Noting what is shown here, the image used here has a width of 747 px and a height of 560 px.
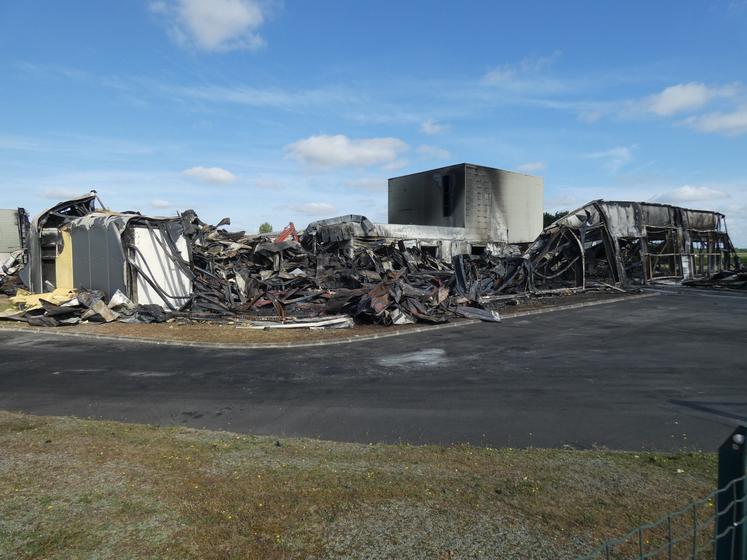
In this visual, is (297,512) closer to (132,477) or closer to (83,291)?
(132,477)

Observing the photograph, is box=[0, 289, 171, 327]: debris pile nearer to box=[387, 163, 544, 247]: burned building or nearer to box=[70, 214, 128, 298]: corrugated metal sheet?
box=[70, 214, 128, 298]: corrugated metal sheet

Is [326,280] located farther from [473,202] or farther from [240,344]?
[473,202]

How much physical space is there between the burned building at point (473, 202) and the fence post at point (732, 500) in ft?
103

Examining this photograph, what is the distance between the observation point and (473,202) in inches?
1501

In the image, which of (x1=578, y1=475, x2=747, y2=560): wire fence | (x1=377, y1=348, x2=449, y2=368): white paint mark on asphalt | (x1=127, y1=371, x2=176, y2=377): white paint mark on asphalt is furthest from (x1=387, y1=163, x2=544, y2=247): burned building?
(x1=578, y1=475, x2=747, y2=560): wire fence

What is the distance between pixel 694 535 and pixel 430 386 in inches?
229

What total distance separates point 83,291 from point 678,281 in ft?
98.6

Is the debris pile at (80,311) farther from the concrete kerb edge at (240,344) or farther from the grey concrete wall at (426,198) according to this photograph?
the grey concrete wall at (426,198)

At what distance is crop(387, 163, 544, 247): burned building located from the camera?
37906mm

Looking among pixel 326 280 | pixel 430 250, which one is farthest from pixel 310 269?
pixel 430 250

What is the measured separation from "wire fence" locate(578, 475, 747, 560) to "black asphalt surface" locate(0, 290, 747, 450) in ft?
6.01

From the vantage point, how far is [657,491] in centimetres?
413

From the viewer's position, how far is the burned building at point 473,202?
3791cm

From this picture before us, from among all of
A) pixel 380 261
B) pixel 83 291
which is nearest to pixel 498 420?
pixel 83 291
